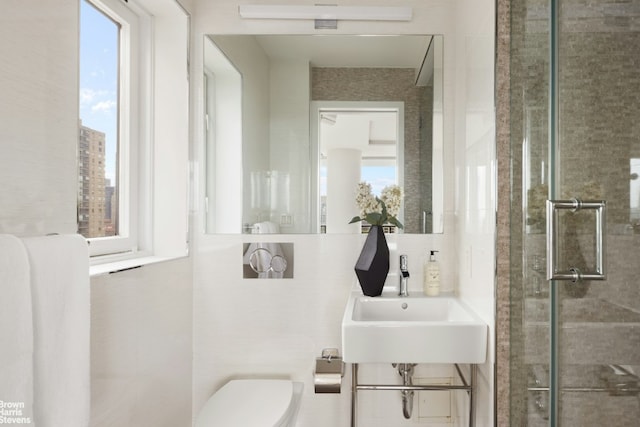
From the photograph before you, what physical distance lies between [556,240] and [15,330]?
1147 millimetres

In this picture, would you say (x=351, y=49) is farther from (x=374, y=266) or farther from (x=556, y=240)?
(x=556, y=240)

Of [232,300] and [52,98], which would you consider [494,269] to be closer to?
[232,300]

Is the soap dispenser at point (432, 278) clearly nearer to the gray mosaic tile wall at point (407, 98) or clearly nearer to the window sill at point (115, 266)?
the gray mosaic tile wall at point (407, 98)

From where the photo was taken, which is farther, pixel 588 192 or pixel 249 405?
pixel 249 405

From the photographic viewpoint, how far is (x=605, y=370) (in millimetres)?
927

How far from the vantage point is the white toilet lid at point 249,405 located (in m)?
1.30

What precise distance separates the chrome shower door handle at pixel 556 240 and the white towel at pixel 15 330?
1123 millimetres

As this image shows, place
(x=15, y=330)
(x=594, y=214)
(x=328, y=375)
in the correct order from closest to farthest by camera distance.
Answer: (x=15, y=330) → (x=594, y=214) → (x=328, y=375)

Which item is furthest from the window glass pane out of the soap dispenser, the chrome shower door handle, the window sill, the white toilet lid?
the chrome shower door handle

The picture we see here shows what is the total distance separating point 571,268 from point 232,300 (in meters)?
1.28

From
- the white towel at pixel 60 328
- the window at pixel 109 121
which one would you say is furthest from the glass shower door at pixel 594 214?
the window at pixel 109 121

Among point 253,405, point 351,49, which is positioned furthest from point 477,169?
point 253,405

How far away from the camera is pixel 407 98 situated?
68.8 inches

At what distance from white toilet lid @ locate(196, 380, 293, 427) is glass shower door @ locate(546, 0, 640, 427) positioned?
84 cm
